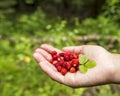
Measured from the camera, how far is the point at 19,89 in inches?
136

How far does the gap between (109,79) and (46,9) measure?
398 centimetres

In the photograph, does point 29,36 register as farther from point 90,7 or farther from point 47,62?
point 47,62

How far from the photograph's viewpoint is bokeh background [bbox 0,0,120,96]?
347 centimetres

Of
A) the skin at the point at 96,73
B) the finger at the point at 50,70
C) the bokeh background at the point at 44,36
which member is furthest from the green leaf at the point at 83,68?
the bokeh background at the point at 44,36

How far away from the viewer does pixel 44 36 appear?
454 centimetres

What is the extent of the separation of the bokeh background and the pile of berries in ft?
2.04

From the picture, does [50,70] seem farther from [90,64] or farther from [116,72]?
[116,72]

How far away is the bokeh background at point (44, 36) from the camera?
3473 millimetres

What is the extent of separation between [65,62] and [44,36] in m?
2.09

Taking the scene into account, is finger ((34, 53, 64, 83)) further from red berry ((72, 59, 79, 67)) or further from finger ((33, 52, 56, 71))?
red berry ((72, 59, 79, 67))

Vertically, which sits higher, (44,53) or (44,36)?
(44,53)

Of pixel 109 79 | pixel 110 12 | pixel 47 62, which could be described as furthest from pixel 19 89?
pixel 109 79

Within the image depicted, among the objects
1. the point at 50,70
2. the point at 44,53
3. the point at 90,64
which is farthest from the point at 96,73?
the point at 44,53

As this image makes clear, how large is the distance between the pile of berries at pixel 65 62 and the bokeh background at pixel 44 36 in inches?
24.5
